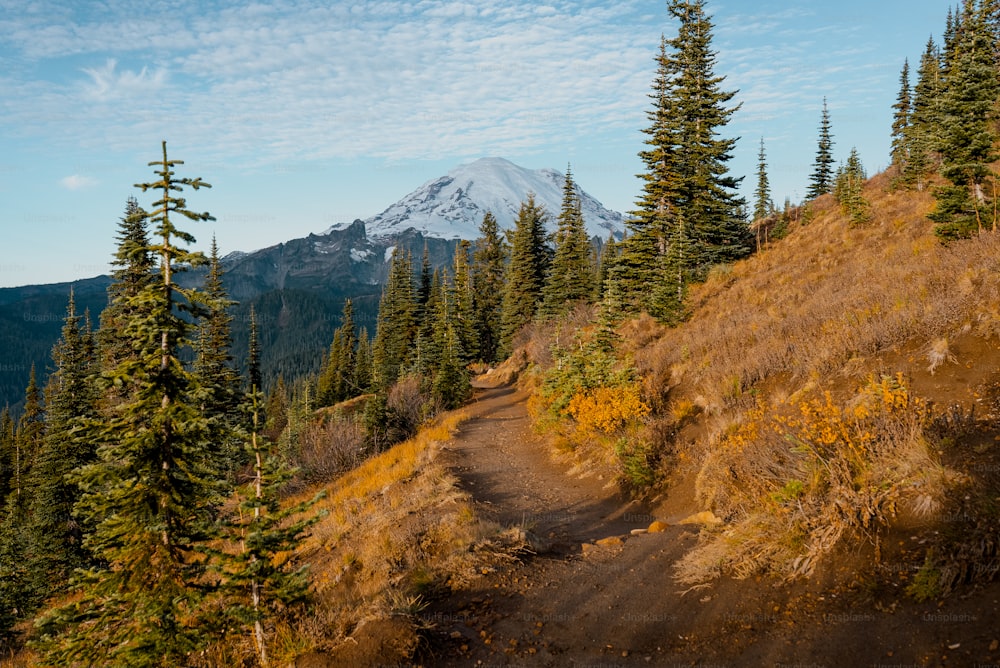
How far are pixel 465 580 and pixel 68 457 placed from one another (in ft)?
82.2

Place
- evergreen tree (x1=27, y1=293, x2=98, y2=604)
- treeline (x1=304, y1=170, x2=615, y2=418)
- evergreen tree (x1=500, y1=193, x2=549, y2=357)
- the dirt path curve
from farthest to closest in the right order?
evergreen tree (x1=500, y1=193, x2=549, y2=357)
treeline (x1=304, y1=170, x2=615, y2=418)
evergreen tree (x1=27, y1=293, x2=98, y2=604)
the dirt path curve

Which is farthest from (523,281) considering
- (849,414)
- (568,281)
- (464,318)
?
(849,414)

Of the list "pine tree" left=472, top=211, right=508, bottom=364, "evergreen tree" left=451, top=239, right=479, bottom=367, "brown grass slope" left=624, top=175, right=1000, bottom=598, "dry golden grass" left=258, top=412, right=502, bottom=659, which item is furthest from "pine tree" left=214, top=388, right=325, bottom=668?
"pine tree" left=472, top=211, right=508, bottom=364

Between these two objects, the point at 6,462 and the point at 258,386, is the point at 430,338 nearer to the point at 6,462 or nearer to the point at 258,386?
the point at 258,386

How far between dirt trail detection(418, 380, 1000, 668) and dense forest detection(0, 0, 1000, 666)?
7.63ft

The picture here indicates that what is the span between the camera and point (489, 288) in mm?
63625

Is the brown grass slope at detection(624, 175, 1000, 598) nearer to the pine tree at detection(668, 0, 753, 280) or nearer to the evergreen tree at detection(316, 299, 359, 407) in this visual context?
the pine tree at detection(668, 0, 753, 280)

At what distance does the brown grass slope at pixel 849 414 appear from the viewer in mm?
5301

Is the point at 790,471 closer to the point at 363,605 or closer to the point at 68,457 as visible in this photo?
the point at 363,605

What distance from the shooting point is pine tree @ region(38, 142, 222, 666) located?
530 cm

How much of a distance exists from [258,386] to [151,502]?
21.5 meters

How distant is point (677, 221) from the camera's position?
2936 cm

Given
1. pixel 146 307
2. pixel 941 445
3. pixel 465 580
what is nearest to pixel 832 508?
pixel 941 445

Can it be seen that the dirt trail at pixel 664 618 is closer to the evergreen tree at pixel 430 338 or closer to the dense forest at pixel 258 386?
the dense forest at pixel 258 386
